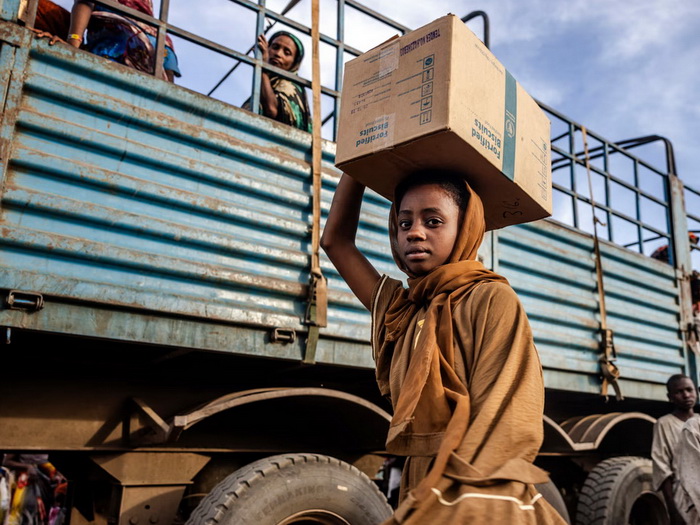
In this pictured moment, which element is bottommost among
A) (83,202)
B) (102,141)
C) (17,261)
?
(17,261)

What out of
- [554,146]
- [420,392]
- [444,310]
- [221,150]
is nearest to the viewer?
[420,392]

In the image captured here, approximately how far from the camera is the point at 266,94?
3.24 metres

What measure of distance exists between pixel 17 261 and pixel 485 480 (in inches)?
74.8

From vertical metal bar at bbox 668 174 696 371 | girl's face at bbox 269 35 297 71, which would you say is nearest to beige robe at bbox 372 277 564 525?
girl's face at bbox 269 35 297 71

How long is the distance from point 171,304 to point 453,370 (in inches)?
64.0

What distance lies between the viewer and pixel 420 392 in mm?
1238

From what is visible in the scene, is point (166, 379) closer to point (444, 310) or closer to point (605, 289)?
point (444, 310)

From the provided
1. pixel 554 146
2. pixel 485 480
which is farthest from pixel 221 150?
pixel 554 146

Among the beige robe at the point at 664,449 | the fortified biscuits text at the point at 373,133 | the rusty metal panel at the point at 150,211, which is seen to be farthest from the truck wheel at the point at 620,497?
the fortified biscuits text at the point at 373,133

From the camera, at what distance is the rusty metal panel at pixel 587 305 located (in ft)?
13.4

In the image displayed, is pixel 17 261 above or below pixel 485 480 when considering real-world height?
above

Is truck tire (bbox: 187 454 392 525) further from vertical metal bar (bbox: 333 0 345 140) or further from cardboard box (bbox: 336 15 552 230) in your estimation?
vertical metal bar (bbox: 333 0 345 140)

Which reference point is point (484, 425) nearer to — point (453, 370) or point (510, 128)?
point (453, 370)

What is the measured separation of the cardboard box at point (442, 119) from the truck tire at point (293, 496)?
4.81 feet
